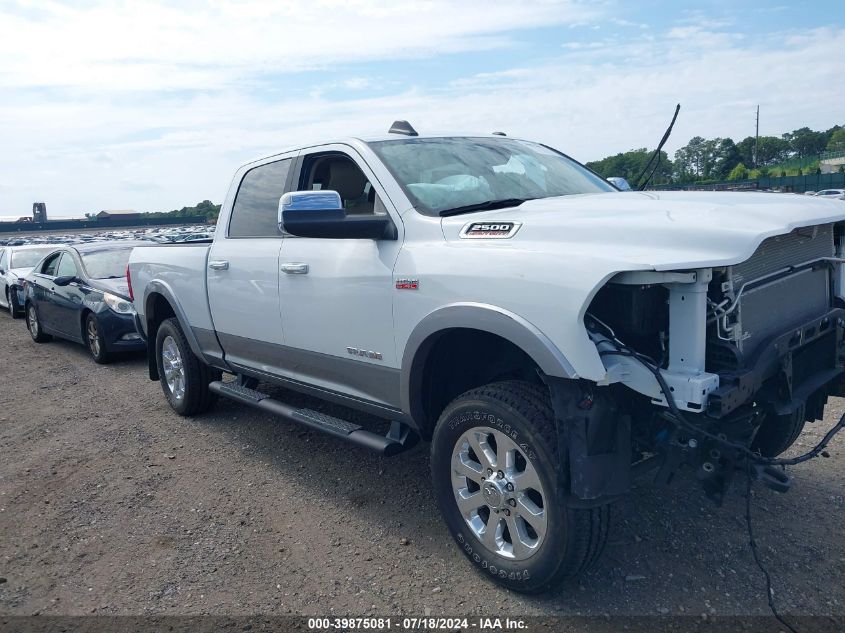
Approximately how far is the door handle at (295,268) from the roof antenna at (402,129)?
3.34 feet

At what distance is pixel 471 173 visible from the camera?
161 inches

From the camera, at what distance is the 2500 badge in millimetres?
3252

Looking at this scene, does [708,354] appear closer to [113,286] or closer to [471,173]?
[471,173]

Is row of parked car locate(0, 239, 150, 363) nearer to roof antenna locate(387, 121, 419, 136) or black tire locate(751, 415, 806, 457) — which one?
roof antenna locate(387, 121, 419, 136)

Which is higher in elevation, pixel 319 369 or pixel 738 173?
pixel 738 173

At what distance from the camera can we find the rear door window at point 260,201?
15.9 feet

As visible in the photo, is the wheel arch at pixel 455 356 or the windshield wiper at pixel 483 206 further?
the windshield wiper at pixel 483 206

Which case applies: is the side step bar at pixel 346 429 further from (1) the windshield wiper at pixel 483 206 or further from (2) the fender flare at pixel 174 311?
(1) the windshield wiper at pixel 483 206

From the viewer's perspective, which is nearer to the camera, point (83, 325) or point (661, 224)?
point (661, 224)

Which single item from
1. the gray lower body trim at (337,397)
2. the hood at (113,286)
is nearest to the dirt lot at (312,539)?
the gray lower body trim at (337,397)

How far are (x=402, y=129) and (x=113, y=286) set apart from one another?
6337mm

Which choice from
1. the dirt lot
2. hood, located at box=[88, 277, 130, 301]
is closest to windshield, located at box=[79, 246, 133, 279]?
hood, located at box=[88, 277, 130, 301]

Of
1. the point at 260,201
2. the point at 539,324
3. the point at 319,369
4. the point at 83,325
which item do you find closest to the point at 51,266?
the point at 83,325

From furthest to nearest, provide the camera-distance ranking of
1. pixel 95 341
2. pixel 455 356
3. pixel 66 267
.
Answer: pixel 66 267 → pixel 95 341 → pixel 455 356
